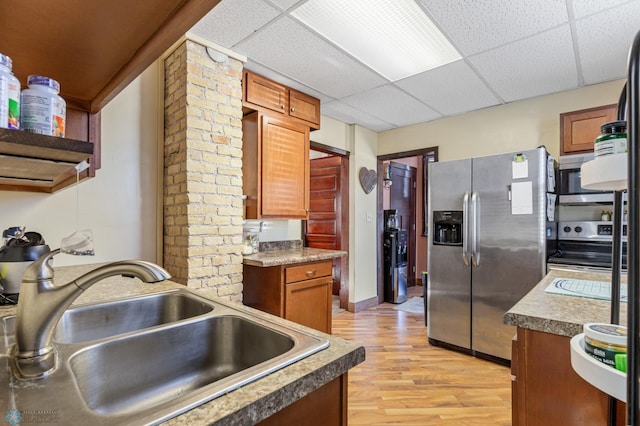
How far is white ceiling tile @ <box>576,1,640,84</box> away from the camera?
6.45 feet

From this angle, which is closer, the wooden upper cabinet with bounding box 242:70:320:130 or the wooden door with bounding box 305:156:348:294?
the wooden upper cabinet with bounding box 242:70:320:130

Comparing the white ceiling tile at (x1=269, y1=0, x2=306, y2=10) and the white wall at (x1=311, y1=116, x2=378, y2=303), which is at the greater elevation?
the white ceiling tile at (x1=269, y1=0, x2=306, y2=10)

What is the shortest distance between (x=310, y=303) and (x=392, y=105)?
90.2 inches

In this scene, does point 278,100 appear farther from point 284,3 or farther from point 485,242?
point 485,242

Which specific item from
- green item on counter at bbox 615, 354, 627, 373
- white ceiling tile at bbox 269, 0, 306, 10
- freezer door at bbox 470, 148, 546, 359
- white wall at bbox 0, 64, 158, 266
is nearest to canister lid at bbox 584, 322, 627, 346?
green item on counter at bbox 615, 354, 627, 373

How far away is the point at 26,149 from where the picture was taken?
77 centimetres

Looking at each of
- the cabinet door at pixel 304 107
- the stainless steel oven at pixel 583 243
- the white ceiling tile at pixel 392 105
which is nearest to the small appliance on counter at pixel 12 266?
the cabinet door at pixel 304 107

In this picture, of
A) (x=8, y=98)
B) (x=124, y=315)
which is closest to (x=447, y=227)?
(x=124, y=315)

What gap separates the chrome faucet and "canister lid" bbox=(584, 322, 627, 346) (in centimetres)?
88

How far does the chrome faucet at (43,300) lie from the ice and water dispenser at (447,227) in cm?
278

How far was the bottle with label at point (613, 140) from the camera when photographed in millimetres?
628

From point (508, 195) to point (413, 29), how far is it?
153 cm

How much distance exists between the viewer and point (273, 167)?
2.85 metres

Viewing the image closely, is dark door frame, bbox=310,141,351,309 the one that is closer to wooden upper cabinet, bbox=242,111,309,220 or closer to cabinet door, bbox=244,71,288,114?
wooden upper cabinet, bbox=242,111,309,220
